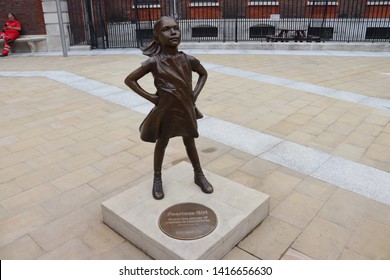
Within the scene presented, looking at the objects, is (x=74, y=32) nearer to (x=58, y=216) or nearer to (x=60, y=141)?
(x=60, y=141)

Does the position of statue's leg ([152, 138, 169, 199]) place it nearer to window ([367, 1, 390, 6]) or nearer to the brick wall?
the brick wall

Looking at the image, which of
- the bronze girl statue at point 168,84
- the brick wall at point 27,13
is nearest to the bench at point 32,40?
the brick wall at point 27,13

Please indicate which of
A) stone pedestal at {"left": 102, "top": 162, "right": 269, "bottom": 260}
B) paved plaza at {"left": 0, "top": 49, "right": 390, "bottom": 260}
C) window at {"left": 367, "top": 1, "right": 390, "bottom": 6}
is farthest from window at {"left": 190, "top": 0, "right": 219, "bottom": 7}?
stone pedestal at {"left": 102, "top": 162, "right": 269, "bottom": 260}

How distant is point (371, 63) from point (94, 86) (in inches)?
357

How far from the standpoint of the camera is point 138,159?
4.99 metres

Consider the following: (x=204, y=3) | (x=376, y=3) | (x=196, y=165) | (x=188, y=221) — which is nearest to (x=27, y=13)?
(x=204, y=3)

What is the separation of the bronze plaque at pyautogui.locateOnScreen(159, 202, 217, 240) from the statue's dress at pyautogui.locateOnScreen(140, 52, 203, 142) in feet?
2.28

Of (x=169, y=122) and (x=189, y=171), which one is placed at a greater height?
(x=169, y=122)

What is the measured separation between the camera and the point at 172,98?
126 inches

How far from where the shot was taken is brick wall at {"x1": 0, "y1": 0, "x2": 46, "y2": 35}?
579 inches

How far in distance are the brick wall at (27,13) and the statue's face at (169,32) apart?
13916mm

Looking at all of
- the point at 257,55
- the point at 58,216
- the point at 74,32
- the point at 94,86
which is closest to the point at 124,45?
the point at 74,32

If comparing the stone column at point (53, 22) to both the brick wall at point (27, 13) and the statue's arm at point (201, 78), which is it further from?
the statue's arm at point (201, 78)

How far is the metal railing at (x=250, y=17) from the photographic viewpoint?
60.3ft
